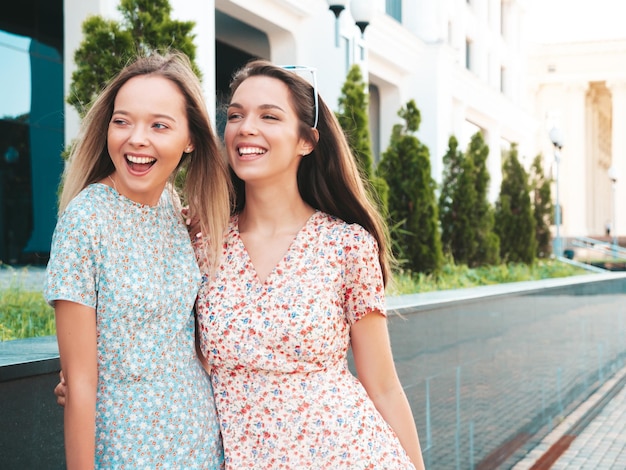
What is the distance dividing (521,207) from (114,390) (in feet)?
66.2

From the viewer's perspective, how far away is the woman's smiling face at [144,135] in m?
2.17

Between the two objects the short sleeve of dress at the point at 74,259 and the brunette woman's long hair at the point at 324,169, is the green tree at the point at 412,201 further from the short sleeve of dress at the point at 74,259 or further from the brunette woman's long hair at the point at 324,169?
the short sleeve of dress at the point at 74,259

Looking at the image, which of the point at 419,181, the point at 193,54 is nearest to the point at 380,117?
the point at 419,181

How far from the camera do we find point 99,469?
2090 millimetres

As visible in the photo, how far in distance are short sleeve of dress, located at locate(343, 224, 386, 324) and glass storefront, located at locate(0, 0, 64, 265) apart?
563 inches

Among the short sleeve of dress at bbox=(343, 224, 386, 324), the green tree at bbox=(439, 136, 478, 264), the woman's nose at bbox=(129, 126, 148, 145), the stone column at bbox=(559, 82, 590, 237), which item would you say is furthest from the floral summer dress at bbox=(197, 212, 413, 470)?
the stone column at bbox=(559, 82, 590, 237)

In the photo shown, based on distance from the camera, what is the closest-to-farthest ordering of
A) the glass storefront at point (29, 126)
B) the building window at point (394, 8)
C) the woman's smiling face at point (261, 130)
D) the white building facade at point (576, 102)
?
1. the woman's smiling face at point (261, 130)
2. the glass storefront at point (29, 126)
3. the building window at point (394, 8)
4. the white building facade at point (576, 102)

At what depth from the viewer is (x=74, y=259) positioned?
1.96 meters

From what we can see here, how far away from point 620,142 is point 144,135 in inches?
2257

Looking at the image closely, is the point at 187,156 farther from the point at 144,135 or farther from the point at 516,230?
the point at 516,230

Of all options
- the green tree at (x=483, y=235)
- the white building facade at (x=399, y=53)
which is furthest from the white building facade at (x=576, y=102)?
the green tree at (x=483, y=235)

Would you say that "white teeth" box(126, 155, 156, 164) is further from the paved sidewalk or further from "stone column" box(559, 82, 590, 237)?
"stone column" box(559, 82, 590, 237)

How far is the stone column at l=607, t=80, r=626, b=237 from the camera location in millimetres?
54156

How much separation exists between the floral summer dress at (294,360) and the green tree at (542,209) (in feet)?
72.7
